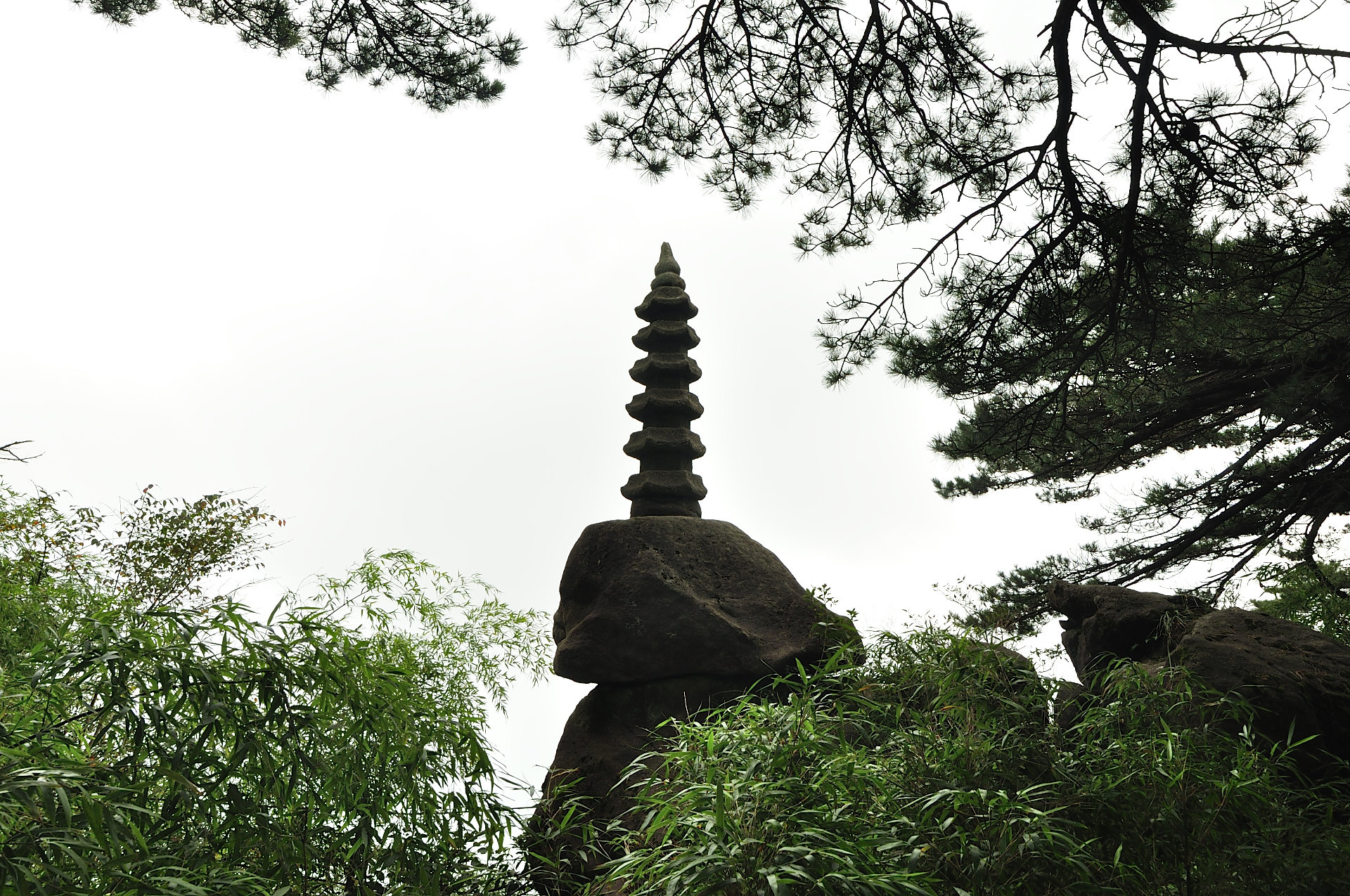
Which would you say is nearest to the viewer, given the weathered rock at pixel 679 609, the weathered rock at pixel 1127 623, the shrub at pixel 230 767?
the shrub at pixel 230 767

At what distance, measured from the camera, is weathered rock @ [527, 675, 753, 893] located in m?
4.19

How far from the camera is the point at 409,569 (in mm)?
5547

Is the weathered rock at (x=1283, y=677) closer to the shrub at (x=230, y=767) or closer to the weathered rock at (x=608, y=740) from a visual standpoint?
the weathered rock at (x=608, y=740)

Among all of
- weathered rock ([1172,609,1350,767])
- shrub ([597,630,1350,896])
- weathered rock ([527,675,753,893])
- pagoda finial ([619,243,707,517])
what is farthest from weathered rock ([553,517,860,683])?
weathered rock ([1172,609,1350,767])

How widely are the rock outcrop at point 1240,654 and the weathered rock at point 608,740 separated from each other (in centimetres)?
164

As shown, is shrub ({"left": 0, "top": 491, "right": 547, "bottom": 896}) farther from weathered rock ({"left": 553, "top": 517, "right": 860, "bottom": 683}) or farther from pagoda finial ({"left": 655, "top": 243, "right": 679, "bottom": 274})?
pagoda finial ({"left": 655, "top": 243, "right": 679, "bottom": 274})

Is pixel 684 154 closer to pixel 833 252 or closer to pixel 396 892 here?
pixel 833 252

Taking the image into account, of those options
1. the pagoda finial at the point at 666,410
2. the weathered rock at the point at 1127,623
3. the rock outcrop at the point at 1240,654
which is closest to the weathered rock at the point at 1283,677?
the rock outcrop at the point at 1240,654

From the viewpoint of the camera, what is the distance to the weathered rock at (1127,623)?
442 centimetres

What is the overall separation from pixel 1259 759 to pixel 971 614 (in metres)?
3.19

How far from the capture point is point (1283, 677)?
386 cm

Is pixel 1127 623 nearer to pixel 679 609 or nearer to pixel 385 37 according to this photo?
pixel 679 609

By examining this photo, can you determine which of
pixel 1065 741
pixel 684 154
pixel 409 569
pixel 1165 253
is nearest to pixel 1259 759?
pixel 1065 741

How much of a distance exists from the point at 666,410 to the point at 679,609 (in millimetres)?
1337
